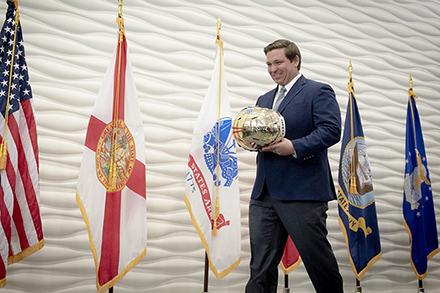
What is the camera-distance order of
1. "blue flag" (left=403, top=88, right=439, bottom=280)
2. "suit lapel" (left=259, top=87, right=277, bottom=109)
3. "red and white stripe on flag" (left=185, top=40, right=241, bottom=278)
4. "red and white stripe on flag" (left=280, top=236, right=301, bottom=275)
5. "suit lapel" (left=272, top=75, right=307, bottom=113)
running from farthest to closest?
"blue flag" (left=403, top=88, right=439, bottom=280)
"red and white stripe on flag" (left=280, top=236, right=301, bottom=275)
"red and white stripe on flag" (left=185, top=40, right=241, bottom=278)
"suit lapel" (left=259, top=87, right=277, bottom=109)
"suit lapel" (left=272, top=75, right=307, bottom=113)

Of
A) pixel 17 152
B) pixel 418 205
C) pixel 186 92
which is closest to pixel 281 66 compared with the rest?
pixel 186 92

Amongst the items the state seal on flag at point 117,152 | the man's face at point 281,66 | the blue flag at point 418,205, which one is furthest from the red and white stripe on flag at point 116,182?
the blue flag at point 418,205

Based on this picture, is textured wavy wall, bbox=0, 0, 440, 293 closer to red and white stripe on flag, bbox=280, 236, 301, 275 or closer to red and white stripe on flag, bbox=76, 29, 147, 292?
red and white stripe on flag, bbox=280, 236, 301, 275

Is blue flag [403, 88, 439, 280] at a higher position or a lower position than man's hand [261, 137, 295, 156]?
lower

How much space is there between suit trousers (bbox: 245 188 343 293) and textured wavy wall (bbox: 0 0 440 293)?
2.97 ft

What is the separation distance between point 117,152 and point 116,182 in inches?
6.7

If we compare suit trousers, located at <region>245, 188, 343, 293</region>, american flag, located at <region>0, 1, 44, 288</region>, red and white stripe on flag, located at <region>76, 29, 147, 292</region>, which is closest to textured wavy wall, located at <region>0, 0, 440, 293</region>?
american flag, located at <region>0, 1, 44, 288</region>

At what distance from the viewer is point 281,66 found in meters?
1.65

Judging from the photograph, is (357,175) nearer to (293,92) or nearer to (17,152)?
(293,92)

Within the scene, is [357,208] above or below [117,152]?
below

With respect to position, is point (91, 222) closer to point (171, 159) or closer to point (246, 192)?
point (171, 159)

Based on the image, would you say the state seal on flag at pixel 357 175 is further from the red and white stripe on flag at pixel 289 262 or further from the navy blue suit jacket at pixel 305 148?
the navy blue suit jacket at pixel 305 148

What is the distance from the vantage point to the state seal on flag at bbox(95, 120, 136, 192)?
1854 mm

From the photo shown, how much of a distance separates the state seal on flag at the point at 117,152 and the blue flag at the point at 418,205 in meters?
2.20
